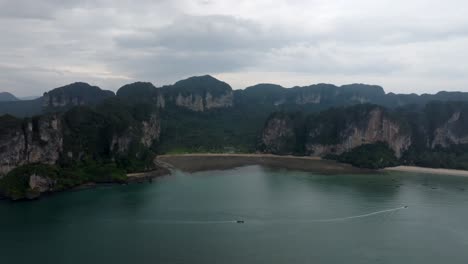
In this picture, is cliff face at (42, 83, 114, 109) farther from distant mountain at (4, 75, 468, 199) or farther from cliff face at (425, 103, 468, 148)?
cliff face at (425, 103, 468, 148)

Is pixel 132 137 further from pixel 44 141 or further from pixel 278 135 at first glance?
pixel 278 135

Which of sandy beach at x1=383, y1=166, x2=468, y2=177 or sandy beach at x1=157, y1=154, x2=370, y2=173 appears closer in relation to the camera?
sandy beach at x1=383, y1=166, x2=468, y2=177

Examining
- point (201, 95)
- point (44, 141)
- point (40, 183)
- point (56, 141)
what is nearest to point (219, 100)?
point (201, 95)

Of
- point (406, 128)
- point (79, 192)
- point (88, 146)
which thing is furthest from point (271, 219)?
point (406, 128)

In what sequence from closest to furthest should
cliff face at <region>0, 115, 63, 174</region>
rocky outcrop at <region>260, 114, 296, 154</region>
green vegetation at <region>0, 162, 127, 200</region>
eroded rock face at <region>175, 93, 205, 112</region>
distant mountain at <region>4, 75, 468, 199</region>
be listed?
green vegetation at <region>0, 162, 127, 200</region>
cliff face at <region>0, 115, 63, 174</region>
distant mountain at <region>4, 75, 468, 199</region>
rocky outcrop at <region>260, 114, 296, 154</region>
eroded rock face at <region>175, 93, 205, 112</region>

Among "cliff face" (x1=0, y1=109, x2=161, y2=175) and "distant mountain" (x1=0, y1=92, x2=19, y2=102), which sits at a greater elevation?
"distant mountain" (x1=0, y1=92, x2=19, y2=102)

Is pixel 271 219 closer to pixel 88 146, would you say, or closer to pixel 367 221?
pixel 367 221

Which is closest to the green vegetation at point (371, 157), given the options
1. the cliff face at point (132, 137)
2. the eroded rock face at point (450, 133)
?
the eroded rock face at point (450, 133)

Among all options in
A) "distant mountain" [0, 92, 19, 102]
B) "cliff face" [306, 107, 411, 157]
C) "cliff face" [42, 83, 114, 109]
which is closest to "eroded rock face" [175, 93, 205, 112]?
"cliff face" [42, 83, 114, 109]
